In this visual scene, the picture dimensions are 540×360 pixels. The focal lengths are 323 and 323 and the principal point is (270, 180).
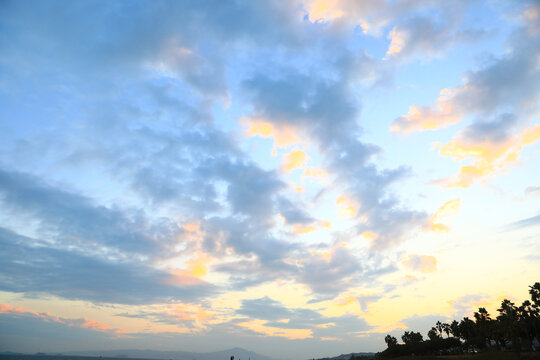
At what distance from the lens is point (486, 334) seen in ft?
294

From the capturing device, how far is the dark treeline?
7167cm

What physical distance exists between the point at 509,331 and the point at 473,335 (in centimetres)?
4337

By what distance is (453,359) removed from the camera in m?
80.1

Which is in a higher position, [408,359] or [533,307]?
[533,307]

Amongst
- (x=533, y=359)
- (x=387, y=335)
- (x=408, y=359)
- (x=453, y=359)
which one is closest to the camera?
(x=533, y=359)

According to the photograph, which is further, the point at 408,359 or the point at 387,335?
the point at 387,335

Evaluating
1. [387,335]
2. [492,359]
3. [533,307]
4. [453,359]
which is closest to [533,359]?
[492,359]

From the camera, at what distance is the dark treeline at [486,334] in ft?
235

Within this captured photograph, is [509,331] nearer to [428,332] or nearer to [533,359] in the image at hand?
[533,359]

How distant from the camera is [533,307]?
72.9 metres

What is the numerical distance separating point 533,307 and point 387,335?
8252cm

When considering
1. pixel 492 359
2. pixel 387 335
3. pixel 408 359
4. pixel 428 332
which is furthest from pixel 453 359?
pixel 387 335

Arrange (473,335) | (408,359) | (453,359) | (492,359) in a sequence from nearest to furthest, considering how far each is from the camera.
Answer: (492,359) → (453,359) → (408,359) → (473,335)

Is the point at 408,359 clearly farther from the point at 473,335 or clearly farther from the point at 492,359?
the point at 492,359
